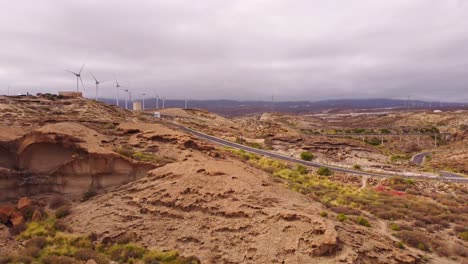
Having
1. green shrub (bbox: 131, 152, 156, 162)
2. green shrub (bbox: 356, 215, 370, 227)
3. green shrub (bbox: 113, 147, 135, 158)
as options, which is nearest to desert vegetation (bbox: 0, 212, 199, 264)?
green shrub (bbox: 113, 147, 135, 158)

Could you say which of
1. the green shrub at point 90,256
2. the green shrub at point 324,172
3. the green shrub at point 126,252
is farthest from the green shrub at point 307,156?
the green shrub at point 90,256

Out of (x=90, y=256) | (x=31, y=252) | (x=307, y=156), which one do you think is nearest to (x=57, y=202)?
(x=31, y=252)

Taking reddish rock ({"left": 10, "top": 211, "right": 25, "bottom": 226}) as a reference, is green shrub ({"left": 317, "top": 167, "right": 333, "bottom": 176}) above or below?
below

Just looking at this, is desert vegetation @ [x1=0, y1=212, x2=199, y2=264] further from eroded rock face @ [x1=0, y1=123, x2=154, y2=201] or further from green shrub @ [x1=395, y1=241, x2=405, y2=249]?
green shrub @ [x1=395, y1=241, x2=405, y2=249]

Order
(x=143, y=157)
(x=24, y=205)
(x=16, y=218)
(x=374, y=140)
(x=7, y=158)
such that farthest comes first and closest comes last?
(x=374, y=140)
(x=143, y=157)
(x=7, y=158)
(x=24, y=205)
(x=16, y=218)

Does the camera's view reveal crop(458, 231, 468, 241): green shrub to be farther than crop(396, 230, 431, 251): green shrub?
Yes

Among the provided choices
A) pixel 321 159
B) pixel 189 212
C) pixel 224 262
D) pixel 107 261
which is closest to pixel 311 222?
pixel 224 262

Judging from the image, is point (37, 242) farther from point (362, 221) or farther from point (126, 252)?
point (362, 221)

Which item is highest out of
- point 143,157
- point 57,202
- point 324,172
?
point 143,157
